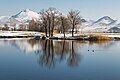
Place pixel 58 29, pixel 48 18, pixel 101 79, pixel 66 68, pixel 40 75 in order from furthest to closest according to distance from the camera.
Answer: pixel 58 29 → pixel 48 18 → pixel 66 68 → pixel 40 75 → pixel 101 79

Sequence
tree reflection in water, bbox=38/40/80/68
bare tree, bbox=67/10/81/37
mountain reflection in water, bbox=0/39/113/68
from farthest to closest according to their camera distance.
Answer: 1. bare tree, bbox=67/10/81/37
2. mountain reflection in water, bbox=0/39/113/68
3. tree reflection in water, bbox=38/40/80/68

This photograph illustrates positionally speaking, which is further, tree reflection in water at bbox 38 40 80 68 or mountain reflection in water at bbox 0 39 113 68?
mountain reflection in water at bbox 0 39 113 68

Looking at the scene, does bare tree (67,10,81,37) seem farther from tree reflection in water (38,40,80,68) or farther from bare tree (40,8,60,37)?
tree reflection in water (38,40,80,68)

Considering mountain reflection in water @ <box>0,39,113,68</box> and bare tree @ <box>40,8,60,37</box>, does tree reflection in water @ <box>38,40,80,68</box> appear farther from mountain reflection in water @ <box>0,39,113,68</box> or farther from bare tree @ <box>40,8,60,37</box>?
bare tree @ <box>40,8,60,37</box>

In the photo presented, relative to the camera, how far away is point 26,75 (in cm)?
1344

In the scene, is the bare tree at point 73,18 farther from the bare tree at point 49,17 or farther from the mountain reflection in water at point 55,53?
the mountain reflection in water at point 55,53

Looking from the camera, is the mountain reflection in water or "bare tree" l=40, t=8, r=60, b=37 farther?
"bare tree" l=40, t=8, r=60, b=37

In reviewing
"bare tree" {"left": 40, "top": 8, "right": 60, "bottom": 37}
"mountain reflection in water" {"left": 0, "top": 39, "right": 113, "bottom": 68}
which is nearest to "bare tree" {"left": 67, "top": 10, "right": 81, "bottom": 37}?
"bare tree" {"left": 40, "top": 8, "right": 60, "bottom": 37}

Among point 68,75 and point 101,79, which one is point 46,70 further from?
point 101,79

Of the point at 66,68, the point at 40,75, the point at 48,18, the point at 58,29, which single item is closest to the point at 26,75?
the point at 40,75

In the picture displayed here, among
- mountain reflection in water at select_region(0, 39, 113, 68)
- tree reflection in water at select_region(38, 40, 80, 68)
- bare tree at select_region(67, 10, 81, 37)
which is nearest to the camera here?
tree reflection in water at select_region(38, 40, 80, 68)

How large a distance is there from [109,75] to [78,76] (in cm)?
172

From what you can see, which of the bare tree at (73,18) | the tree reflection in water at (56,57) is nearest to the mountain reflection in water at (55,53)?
the tree reflection in water at (56,57)

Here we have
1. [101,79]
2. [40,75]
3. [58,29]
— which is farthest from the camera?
[58,29]
